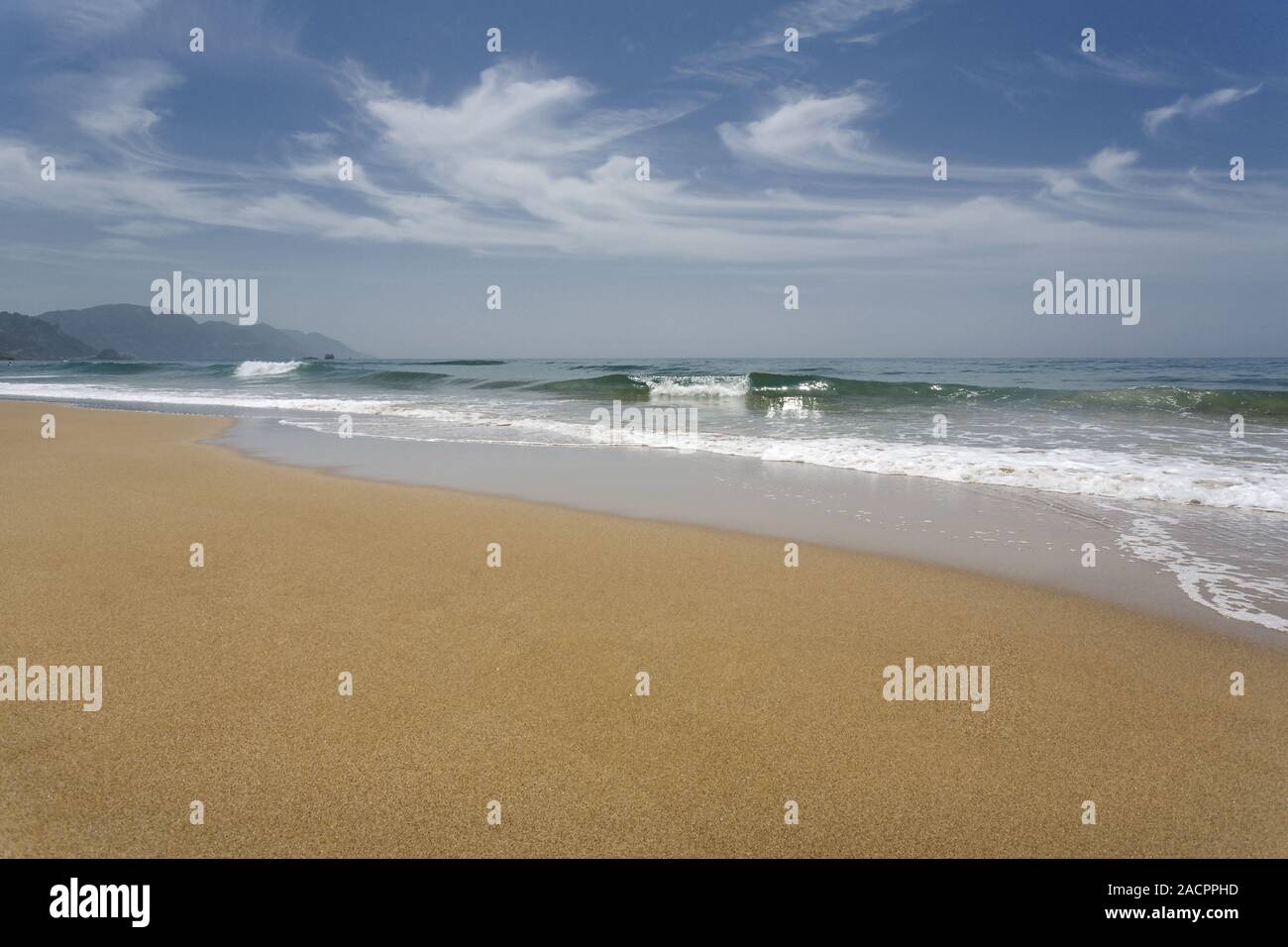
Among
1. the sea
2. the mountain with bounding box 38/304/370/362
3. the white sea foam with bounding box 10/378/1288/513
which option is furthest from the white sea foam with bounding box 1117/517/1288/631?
the mountain with bounding box 38/304/370/362

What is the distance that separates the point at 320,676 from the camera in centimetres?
311

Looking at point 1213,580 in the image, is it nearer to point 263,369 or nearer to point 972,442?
point 972,442

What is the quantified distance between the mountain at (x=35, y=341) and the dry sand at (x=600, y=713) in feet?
515

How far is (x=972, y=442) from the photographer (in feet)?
37.7

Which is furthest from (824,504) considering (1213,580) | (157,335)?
(157,335)

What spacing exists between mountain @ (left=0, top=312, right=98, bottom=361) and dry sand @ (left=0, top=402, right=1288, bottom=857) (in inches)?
6183

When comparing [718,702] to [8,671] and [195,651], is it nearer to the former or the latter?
[195,651]

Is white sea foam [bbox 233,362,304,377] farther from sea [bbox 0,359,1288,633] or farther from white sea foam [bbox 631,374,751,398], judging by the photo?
white sea foam [bbox 631,374,751,398]

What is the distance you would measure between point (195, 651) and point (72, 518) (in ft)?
12.1

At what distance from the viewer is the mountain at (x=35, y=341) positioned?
408ft

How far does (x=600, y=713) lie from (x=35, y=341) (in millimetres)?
176001

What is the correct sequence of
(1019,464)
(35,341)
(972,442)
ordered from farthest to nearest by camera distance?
(35,341)
(972,442)
(1019,464)
